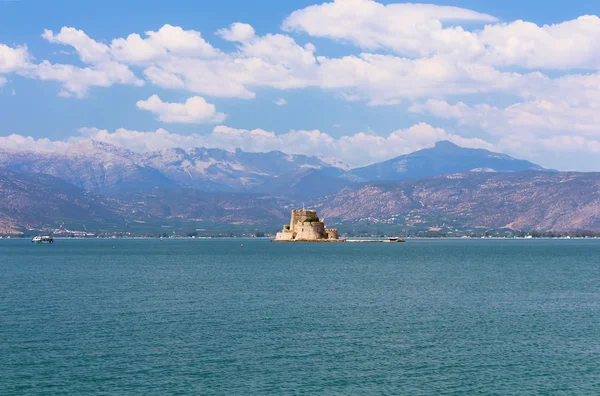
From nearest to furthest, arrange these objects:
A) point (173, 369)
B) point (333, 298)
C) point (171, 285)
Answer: point (173, 369) < point (333, 298) < point (171, 285)

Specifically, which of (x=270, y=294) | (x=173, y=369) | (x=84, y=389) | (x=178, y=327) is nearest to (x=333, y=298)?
(x=270, y=294)

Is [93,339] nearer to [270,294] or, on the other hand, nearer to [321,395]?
[321,395]

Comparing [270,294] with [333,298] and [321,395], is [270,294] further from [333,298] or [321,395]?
[321,395]

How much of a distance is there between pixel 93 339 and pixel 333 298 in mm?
35891

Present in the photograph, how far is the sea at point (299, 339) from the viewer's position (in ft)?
152

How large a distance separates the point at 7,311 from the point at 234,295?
27135mm

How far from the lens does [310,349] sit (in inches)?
2212

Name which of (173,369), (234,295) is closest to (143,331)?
(173,369)

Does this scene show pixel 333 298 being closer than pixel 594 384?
No

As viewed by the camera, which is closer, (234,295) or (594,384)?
(594,384)

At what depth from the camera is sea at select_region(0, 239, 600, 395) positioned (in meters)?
46.5

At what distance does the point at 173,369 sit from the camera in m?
49.4

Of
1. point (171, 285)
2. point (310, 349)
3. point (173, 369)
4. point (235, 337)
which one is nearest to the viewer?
point (173, 369)

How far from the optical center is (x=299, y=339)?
198 feet
